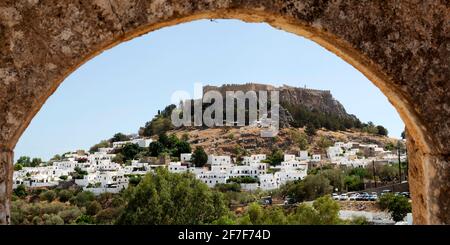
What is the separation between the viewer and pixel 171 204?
57562 millimetres

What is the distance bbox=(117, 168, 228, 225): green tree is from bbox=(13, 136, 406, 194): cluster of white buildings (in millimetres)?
12021

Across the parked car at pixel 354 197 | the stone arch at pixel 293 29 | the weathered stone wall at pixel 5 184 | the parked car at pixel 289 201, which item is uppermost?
the stone arch at pixel 293 29

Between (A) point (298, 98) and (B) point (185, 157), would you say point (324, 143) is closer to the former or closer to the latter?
(A) point (298, 98)

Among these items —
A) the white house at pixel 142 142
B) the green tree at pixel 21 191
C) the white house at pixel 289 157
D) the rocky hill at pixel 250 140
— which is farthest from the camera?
the white house at pixel 142 142

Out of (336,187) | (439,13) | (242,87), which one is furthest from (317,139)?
(439,13)

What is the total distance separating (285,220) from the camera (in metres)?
48.4

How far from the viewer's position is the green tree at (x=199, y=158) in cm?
8500

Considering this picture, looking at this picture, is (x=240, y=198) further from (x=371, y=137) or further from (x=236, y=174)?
(x=371, y=137)

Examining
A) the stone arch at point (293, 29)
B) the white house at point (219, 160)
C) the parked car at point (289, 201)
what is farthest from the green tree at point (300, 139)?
the stone arch at point (293, 29)

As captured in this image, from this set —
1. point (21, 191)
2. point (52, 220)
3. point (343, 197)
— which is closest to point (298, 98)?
point (343, 197)

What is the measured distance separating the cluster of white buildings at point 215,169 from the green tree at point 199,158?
941 mm

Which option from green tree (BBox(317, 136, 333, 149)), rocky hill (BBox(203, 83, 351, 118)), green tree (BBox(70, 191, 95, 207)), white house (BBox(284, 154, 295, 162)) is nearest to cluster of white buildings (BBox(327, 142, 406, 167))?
green tree (BBox(317, 136, 333, 149))

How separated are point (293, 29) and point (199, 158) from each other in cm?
8281

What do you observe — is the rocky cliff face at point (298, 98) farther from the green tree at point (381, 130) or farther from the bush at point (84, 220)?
the bush at point (84, 220)
